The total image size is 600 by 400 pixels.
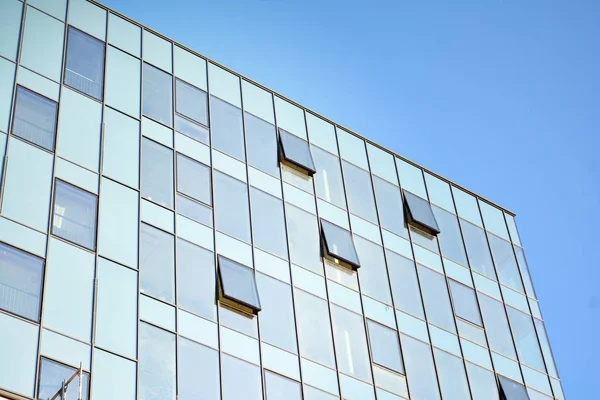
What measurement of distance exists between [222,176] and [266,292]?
3.84 metres

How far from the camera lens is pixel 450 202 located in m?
38.7

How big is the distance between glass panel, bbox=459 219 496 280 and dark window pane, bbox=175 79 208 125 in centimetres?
1107

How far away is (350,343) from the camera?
1205 inches

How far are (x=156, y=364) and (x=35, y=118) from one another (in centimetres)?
694

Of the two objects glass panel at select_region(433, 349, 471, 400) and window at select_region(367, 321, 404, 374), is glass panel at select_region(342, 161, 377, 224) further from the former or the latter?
glass panel at select_region(433, 349, 471, 400)

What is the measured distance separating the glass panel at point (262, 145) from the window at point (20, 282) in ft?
32.2

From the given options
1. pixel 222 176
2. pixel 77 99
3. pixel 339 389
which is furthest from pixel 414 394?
pixel 77 99

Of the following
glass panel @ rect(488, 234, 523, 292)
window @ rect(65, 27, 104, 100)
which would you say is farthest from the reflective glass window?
window @ rect(65, 27, 104, 100)

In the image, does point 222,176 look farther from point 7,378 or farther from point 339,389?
point 7,378

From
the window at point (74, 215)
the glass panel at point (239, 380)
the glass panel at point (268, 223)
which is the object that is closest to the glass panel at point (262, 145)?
the glass panel at point (268, 223)

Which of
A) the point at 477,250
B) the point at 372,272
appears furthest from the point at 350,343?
the point at 477,250

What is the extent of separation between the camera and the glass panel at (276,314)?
94.0 feet

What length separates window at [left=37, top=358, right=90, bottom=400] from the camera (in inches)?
876

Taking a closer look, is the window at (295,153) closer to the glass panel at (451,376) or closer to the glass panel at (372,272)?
the glass panel at (372,272)
